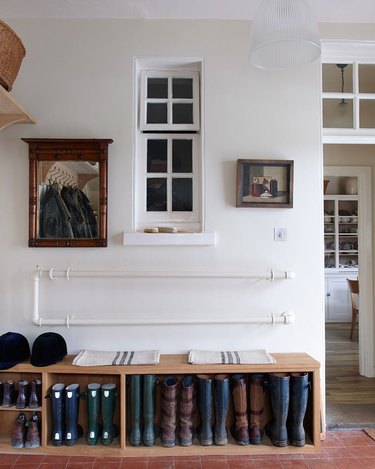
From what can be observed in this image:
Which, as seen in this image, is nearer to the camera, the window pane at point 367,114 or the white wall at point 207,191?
the white wall at point 207,191

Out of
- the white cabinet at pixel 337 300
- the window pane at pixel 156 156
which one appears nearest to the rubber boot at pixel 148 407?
the window pane at pixel 156 156

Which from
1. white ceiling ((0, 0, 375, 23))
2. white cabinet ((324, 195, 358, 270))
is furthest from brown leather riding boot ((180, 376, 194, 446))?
white cabinet ((324, 195, 358, 270))

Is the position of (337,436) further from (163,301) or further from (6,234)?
(6,234)

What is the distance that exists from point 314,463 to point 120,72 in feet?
8.82

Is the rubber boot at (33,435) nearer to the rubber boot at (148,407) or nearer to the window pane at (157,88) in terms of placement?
the rubber boot at (148,407)

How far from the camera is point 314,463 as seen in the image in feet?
6.61

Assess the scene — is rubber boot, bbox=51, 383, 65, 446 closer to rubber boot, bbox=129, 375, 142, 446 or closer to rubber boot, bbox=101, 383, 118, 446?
rubber boot, bbox=101, 383, 118, 446

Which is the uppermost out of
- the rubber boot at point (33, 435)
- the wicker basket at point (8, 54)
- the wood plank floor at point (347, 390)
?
the wicker basket at point (8, 54)

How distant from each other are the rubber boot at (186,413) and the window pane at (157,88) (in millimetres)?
1923

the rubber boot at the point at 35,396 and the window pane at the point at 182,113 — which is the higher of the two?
the window pane at the point at 182,113

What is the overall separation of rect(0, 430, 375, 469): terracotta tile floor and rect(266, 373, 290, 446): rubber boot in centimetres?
10

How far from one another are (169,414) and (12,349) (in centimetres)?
102

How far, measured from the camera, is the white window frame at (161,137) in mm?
2439

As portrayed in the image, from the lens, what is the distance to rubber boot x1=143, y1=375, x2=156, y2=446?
2.09 meters
